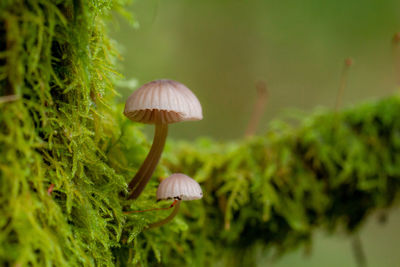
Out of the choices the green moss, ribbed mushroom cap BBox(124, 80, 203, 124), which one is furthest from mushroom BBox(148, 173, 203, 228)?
ribbed mushroom cap BBox(124, 80, 203, 124)

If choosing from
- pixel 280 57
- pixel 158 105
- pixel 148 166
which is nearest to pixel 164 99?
pixel 158 105

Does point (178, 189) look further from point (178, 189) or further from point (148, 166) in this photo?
point (148, 166)

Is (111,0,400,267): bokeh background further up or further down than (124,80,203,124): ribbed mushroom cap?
further up

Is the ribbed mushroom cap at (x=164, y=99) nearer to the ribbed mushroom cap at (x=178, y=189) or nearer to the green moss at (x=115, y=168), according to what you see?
the green moss at (x=115, y=168)

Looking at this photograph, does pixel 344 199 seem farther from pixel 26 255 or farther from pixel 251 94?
pixel 251 94

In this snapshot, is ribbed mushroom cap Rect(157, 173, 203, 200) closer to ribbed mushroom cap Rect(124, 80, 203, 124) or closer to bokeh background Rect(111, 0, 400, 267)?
ribbed mushroom cap Rect(124, 80, 203, 124)

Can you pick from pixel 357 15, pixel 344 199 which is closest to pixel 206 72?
pixel 357 15
